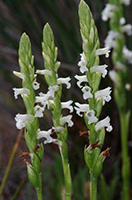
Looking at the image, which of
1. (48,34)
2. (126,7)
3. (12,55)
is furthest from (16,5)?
(48,34)

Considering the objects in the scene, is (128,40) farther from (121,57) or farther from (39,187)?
(39,187)

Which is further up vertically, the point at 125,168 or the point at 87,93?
the point at 125,168

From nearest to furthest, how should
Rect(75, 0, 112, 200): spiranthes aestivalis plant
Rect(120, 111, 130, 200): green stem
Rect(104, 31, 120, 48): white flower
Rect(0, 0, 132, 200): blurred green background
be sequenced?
1. Rect(75, 0, 112, 200): spiranthes aestivalis plant
2. Rect(120, 111, 130, 200): green stem
3. Rect(104, 31, 120, 48): white flower
4. Rect(0, 0, 132, 200): blurred green background

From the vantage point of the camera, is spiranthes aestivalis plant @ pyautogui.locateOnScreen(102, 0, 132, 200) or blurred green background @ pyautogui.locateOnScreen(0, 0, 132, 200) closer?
spiranthes aestivalis plant @ pyautogui.locateOnScreen(102, 0, 132, 200)

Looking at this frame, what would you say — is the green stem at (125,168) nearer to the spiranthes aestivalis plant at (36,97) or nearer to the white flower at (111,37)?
the white flower at (111,37)

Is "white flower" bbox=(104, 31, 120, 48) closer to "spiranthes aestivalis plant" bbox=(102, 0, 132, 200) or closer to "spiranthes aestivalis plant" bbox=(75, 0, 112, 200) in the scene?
"spiranthes aestivalis plant" bbox=(102, 0, 132, 200)

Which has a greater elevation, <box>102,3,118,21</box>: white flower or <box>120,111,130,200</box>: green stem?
<box>102,3,118,21</box>: white flower

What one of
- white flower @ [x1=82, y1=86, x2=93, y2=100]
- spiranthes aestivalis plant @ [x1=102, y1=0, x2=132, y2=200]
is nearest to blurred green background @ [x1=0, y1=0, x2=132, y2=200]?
spiranthes aestivalis plant @ [x1=102, y1=0, x2=132, y2=200]

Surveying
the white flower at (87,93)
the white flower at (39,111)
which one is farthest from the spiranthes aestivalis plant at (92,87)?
the white flower at (39,111)

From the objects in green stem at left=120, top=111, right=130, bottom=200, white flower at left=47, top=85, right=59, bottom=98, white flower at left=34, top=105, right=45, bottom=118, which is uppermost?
green stem at left=120, top=111, right=130, bottom=200

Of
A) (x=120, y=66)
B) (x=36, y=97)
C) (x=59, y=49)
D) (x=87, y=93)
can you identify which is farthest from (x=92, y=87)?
(x=59, y=49)

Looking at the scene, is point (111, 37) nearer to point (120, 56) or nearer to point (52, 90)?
point (120, 56)
